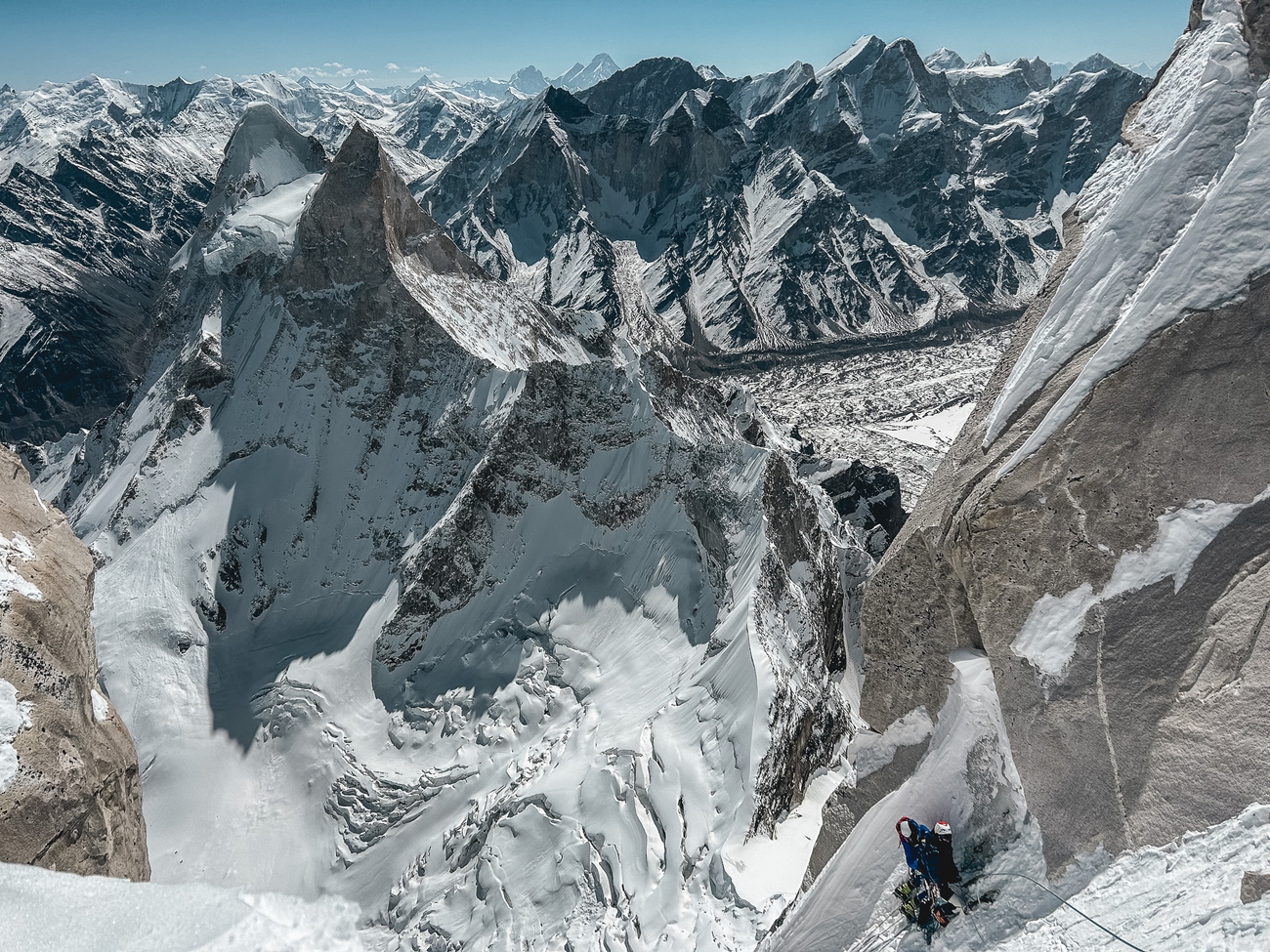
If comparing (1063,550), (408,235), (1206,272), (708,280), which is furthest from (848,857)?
(708,280)

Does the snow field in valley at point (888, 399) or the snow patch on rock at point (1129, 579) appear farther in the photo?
the snow field in valley at point (888, 399)

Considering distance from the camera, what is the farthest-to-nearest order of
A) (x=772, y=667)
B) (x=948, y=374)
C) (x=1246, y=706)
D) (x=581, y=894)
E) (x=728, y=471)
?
1. (x=948, y=374)
2. (x=728, y=471)
3. (x=772, y=667)
4. (x=581, y=894)
5. (x=1246, y=706)

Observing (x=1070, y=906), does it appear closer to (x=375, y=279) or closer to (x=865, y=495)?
(x=375, y=279)

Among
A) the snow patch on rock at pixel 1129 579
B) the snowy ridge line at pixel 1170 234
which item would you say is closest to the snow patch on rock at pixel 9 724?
the snow patch on rock at pixel 1129 579

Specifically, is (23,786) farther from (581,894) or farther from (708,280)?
(708,280)

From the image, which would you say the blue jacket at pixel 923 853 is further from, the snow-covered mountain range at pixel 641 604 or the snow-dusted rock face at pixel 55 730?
the snow-dusted rock face at pixel 55 730
